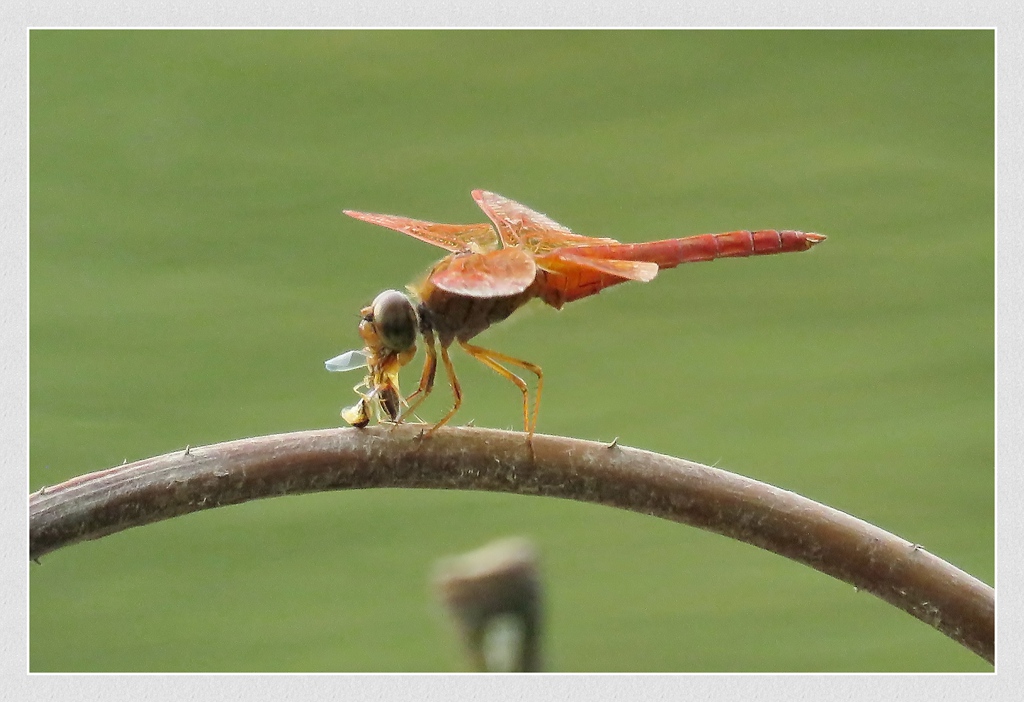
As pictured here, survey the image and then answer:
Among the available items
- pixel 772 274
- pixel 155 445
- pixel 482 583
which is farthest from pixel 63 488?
pixel 772 274

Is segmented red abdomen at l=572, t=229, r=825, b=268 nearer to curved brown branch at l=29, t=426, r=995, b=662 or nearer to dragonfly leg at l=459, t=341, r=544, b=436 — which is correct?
dragonfly leg at l=459, t=341, r=544, b=436

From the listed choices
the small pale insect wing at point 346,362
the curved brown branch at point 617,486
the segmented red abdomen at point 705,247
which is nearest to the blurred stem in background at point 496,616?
the curved brown branch at point 617,486

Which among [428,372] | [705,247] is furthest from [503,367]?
[705,247]

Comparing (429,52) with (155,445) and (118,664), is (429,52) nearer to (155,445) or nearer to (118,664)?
(155,445)

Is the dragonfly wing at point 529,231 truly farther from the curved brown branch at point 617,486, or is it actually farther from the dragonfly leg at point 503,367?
the curved brown branch at point 617,486

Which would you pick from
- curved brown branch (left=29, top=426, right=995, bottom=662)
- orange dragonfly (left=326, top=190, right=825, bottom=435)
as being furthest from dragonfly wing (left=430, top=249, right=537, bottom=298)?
curved brown branch (left=29, top=426, right=995, bottom=662)

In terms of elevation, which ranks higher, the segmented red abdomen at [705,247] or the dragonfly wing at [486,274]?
the segmented red abdomen at [705,247]

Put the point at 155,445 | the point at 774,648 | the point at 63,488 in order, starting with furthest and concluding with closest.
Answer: the point at 774,648, the point at 155,445, the point at 63,488
